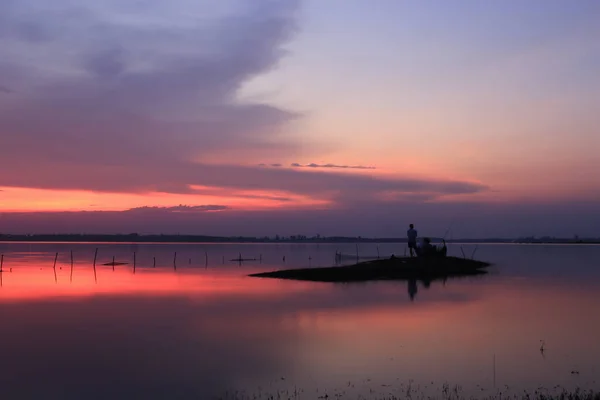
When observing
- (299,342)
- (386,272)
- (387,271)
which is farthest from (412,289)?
(299,342)

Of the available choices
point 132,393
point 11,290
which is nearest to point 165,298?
point 11,290

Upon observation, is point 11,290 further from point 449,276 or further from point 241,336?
point 449,276

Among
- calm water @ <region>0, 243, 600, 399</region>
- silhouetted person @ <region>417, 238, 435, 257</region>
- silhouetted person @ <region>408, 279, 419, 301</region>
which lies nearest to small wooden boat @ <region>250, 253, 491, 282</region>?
silhouetted person @ <region>417, 238, 435, 257</region>

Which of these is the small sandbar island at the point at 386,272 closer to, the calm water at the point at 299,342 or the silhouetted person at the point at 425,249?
the silhouetted person at the point at 425,249

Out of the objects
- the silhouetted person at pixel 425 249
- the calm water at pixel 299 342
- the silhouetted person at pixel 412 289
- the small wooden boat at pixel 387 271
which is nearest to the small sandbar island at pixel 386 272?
the small wooden boat at pixel 387 271

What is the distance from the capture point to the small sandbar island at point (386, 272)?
42312mm

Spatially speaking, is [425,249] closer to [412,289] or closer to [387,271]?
[387,271]

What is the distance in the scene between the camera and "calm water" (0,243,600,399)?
13508 mm

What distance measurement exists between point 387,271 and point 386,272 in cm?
17

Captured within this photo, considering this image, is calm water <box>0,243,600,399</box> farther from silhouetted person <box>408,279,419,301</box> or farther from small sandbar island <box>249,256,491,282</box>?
small sandbar island <box>249,256,491,282</box>

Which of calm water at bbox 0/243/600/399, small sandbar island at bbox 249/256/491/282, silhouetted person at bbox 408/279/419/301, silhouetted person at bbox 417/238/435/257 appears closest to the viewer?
calm water at bbox 0/243/600/399

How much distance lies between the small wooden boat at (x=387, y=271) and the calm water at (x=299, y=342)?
740cm

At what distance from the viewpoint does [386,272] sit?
4294 cm

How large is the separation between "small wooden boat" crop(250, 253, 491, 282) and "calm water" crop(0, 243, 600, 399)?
24.3ft
